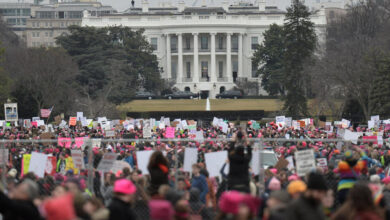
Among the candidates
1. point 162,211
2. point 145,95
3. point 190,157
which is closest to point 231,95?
point 145,95

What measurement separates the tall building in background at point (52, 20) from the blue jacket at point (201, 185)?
15623cm

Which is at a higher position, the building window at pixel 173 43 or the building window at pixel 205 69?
the building window at pixel 173 43

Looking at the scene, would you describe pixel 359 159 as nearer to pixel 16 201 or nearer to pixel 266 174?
pixel 266 174

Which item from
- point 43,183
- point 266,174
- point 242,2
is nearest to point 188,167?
point 266,174

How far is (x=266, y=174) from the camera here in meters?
15.5

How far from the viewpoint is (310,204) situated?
9.50 metres

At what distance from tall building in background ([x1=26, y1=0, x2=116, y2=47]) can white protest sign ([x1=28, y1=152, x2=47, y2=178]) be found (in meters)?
155

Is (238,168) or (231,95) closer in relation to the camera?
(238,168)

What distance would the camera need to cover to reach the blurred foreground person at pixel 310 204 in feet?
29.7

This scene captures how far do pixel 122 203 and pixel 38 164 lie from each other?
5.11m

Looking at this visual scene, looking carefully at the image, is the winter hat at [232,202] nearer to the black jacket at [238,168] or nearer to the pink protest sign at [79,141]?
the black jacket at [238,168]

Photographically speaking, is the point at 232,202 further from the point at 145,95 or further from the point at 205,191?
the point at 145,95

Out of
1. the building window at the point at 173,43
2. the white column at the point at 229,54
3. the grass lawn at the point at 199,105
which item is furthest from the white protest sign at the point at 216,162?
the building window at the point at 173,43

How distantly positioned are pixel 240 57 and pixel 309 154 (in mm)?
114943
